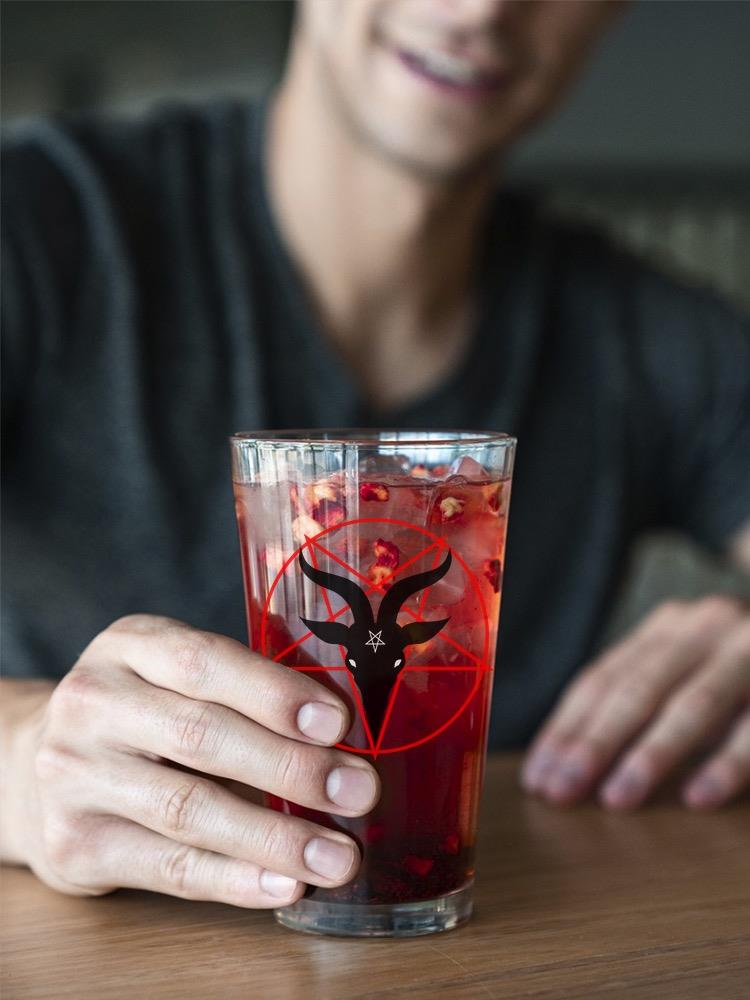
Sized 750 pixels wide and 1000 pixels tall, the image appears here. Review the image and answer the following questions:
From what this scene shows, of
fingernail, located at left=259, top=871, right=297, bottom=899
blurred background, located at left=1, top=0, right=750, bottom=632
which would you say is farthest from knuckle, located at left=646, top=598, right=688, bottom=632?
blurred background, located at left=1, top=0, right=750, bottom=632

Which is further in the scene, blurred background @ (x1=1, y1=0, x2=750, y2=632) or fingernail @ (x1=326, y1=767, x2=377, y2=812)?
blurred background @ (x1=1, y1=0, x2=750, y2=632)

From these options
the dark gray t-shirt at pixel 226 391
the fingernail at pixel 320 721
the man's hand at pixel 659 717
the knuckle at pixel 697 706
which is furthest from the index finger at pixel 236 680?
the dark gray t-shirt at pixel 226 391

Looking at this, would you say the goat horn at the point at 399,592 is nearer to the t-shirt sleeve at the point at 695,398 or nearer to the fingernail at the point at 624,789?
the fingernail at the point at 624,789

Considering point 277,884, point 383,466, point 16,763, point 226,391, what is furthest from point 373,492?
point 226,391

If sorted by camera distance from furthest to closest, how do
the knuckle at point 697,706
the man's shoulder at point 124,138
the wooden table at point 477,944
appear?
the man's shoulder at point 124,138, the knuckle at point 697,706, the wooden table at point 477,944

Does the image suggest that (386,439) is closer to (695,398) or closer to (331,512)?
(331,512)

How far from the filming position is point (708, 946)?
673 mm

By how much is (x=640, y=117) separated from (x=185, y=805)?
3.70 m

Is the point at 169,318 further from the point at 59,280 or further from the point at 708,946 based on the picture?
the point at 708,946

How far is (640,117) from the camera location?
3.90 metres

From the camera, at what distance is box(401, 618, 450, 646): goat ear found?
0.64m

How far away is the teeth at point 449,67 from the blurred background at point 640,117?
2.22 m

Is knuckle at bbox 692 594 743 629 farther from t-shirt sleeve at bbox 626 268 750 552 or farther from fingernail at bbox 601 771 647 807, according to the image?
t-shirt sleeve at bbox 626 268 750 552

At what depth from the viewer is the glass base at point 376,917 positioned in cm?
66
